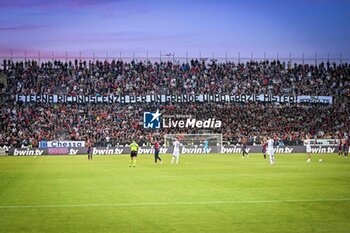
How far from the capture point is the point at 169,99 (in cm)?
7875

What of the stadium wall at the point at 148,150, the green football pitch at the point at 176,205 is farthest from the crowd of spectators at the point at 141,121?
the green football pitch at the point at 176,205

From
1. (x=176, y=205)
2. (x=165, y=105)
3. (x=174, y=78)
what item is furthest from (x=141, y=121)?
(x=176, y=205)

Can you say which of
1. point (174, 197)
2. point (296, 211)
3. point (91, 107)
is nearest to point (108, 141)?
point (91, 107)

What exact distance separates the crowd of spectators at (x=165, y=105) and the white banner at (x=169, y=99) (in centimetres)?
69

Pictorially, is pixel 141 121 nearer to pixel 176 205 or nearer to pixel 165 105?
pixel 165 105

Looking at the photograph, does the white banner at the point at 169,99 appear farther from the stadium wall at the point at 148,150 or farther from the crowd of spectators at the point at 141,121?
the stadium wall at the point at 148,150

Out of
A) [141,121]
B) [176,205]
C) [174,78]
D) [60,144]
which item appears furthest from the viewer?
[174,78]

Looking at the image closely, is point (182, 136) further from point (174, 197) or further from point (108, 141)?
point (174, 197)

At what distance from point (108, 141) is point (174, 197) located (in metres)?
50.4

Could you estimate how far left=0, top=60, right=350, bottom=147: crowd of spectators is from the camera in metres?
71.7

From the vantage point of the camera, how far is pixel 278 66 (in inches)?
3447

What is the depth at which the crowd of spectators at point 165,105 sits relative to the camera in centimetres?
7169

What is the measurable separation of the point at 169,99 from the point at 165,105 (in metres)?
1.11

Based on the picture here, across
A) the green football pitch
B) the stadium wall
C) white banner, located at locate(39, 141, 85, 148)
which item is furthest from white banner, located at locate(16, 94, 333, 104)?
the green football pitch
